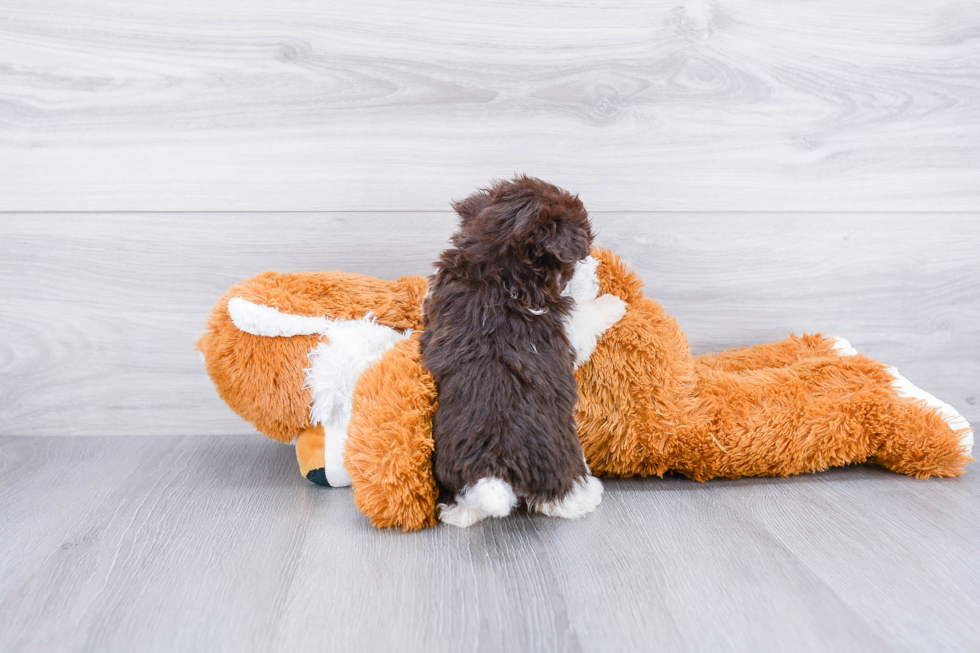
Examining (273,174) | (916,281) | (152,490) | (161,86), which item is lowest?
(152,490)

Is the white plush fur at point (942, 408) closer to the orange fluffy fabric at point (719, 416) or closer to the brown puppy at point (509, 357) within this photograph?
the orange fluffy fabric at point (719, 416)

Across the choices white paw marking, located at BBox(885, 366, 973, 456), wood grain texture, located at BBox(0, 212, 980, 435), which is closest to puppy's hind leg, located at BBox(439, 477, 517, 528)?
wood grain texture, located at BBox(0, 212, 980, 435)

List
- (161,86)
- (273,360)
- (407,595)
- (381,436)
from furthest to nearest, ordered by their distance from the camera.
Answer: (161,86)
(273,360)
(381,436)
(407,595)

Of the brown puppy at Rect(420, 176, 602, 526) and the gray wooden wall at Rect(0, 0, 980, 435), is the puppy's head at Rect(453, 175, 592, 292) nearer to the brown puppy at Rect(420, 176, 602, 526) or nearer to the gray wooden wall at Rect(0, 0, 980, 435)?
the brown puppy at Rect(420, 176, 602, 526)

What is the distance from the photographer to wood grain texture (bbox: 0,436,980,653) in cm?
49

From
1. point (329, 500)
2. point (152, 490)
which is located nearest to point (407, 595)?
point (329, 500)

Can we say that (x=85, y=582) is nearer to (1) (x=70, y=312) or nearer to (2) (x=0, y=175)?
(1) (x=70, y=312)

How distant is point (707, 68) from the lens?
0.90 meters

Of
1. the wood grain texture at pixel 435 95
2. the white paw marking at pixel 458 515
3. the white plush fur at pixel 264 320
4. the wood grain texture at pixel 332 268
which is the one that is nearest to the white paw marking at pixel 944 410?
the wood grain texture at pixel 332 268

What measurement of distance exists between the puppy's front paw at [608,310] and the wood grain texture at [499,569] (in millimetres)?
200

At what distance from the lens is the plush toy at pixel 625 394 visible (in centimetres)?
74

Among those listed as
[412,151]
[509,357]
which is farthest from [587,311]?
[412,151]

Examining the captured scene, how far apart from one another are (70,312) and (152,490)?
33 centimetres

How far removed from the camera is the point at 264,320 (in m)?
0.73
